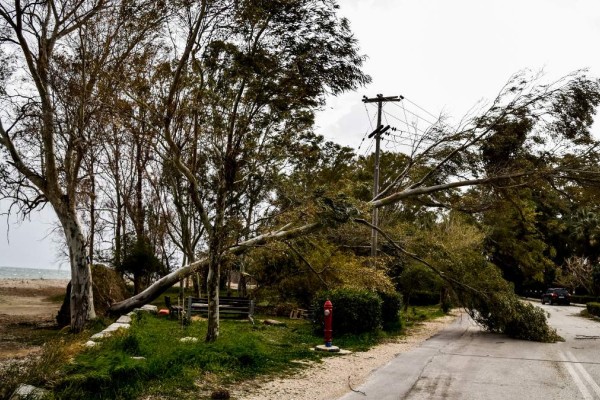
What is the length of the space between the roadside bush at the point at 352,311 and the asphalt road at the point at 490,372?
5.62ft

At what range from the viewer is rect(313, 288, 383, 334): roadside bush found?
1352 cm

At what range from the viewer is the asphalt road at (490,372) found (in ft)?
23.3

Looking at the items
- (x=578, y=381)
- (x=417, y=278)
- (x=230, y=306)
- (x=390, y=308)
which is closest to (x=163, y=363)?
(x=578, y=381)

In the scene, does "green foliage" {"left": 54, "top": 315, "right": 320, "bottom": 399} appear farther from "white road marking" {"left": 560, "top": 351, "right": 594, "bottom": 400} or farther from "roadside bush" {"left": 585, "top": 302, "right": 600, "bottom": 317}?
"roadside bush" {"left": 585, "top": 302, "right": 600, "bottom": 317}

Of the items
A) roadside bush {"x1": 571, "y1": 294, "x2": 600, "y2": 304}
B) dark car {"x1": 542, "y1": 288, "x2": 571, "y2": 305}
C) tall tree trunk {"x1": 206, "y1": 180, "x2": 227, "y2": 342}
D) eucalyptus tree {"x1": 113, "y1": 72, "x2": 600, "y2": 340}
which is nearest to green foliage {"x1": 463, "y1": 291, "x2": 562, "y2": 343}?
eucalyptus tree {"x1": 113, "y1": 72, "x2": 600, "y2": 340}

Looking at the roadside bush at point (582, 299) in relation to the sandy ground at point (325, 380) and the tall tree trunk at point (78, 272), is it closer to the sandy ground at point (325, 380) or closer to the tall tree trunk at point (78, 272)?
the sandy ground at point (325, 380)

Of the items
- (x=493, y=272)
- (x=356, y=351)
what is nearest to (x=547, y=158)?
(x=493, y=272)

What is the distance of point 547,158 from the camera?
1573 cm

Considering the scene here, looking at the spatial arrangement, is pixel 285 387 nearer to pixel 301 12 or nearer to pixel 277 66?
pixel 277 66

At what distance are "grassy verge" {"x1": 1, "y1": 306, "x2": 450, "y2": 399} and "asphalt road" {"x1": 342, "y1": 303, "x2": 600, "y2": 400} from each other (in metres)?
1.76

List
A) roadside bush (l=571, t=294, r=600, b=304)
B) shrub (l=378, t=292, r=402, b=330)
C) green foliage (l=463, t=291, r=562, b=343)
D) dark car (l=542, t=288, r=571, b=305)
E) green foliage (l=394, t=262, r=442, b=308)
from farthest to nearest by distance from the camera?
roadside bush (l=571, t=294, r=600, b=304)
dark car (l=542, t=288, r=571, b=305)
green foliage (l=394, t=262, r=442, b=308)
shrub (l=378, t=292, r=402, b=330)
green foliage (l=463, t=291, r=562, b=343)

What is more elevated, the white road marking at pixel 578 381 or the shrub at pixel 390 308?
the shrub at pixel 390 308

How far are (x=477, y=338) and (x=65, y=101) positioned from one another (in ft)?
46.9

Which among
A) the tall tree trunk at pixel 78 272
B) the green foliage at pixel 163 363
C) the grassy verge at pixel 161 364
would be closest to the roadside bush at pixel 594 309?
the grassy verge at pixel 161 364
